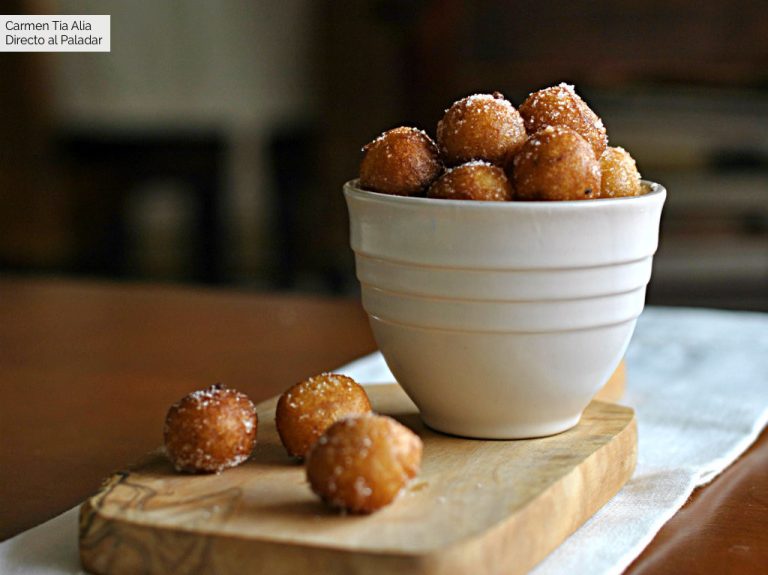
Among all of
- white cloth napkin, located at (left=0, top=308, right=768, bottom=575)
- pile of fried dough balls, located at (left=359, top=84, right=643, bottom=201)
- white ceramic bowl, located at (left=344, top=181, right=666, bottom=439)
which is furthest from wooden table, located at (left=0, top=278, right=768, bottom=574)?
pile of fried dough balls, located at (left=359, top=84, right=643, bottom=201)

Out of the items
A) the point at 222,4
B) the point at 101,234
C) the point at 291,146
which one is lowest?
the point at 101,234

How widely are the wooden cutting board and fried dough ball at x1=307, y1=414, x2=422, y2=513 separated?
12 mm

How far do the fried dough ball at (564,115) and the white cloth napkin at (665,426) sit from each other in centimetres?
24

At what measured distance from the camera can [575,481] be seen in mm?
652

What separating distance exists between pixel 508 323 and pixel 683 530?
0.17 m

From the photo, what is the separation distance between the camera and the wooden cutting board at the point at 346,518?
1.77ft

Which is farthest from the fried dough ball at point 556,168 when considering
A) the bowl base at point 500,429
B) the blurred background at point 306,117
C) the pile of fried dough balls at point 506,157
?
the blurred background at point 306,117

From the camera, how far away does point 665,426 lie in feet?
2.92

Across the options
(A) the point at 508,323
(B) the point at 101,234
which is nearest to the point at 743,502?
(A) the point at 508,323

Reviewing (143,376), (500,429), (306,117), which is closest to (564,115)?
(500,429)

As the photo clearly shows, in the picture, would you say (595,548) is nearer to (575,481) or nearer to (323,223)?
(575,481)

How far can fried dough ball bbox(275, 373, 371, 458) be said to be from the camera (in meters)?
0.68

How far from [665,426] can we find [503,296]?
298 mm

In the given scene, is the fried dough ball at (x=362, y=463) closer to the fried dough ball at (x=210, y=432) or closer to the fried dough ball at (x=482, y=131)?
the fried dough ball at (x=210, y=432)
